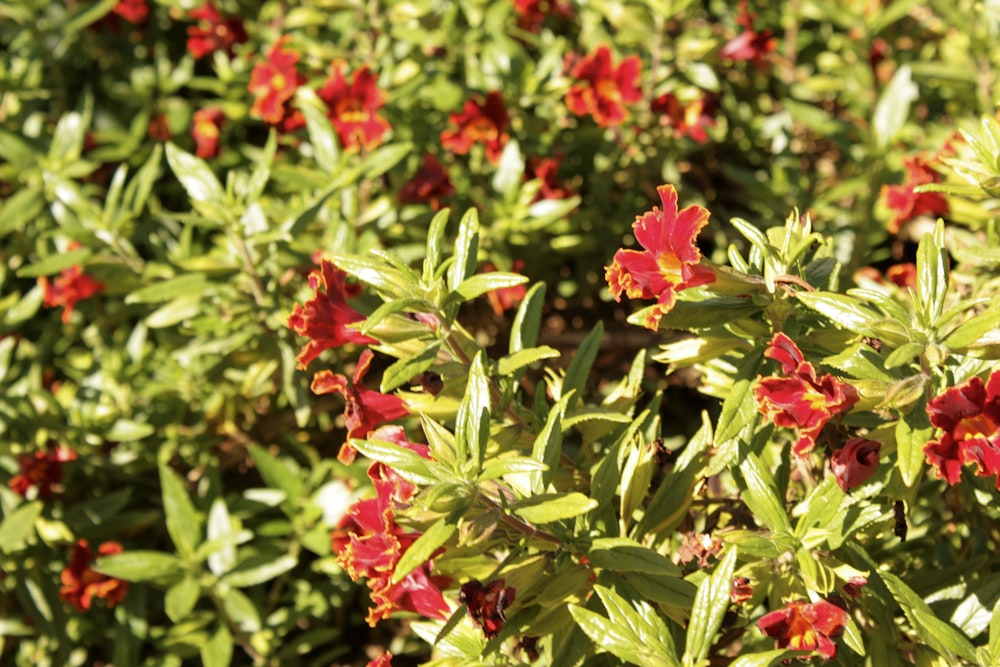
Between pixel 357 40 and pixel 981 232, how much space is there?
202cm

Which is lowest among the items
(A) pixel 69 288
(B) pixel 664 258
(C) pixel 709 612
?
(A) pixel 69 288

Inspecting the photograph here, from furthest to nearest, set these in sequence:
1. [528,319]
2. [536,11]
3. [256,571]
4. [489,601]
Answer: [536,11] → [256,571] → [528,319] → [489,601]

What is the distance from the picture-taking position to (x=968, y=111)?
129 inches

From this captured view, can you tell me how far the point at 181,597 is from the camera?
230cm

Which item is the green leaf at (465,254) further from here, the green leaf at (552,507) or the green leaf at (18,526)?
the green leaf at (18,526)

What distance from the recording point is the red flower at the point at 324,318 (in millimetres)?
1654

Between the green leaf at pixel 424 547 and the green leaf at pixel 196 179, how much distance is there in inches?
49.0

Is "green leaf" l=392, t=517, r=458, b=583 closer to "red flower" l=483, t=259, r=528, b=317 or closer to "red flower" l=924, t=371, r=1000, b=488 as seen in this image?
"red flower" l=924, t=371, r=1000, b=488

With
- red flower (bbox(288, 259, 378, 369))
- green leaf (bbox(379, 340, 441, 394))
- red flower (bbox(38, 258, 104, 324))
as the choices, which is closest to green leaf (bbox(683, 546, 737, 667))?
green leaf (bbox(379, 340, 441, 394))

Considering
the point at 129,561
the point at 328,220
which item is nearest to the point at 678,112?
the point at 328,220

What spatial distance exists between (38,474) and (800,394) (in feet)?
6.74

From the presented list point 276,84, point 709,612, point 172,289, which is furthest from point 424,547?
point 276,84

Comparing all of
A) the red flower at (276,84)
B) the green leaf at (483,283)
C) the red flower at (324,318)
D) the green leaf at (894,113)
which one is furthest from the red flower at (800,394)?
the red flower at (276,84)

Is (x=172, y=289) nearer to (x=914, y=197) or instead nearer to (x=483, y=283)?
(x=483, y=283)
